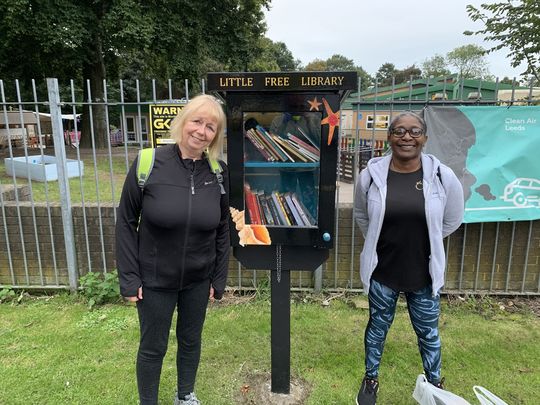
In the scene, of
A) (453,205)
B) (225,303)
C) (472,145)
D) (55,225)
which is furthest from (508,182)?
(55,225)

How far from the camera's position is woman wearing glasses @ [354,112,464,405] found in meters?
2.32

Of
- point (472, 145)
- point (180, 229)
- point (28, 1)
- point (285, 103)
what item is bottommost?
point (180, 229)

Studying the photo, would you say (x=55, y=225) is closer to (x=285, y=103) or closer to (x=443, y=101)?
(x=285, y=103)

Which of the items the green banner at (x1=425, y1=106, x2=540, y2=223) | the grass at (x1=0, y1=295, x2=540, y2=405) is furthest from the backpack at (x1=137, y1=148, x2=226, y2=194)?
the green banner at (x1=425, y1=106, x2=540, y2=223)

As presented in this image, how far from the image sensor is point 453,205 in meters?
2.41

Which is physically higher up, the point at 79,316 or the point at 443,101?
the point at 443,101

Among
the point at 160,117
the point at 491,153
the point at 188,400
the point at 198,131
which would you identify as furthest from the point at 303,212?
the point at 491,153

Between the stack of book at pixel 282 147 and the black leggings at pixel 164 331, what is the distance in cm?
88

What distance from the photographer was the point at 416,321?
2.54m

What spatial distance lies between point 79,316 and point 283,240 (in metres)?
2.54

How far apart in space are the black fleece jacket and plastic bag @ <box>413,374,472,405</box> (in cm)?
153

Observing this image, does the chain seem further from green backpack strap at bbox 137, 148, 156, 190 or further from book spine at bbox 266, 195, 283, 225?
green backpack strap at bbox 137, 148, 156, 190

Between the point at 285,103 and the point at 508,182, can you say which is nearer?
the point at 285,103

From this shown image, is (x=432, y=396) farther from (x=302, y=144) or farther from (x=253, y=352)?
(x=302, y=144)
